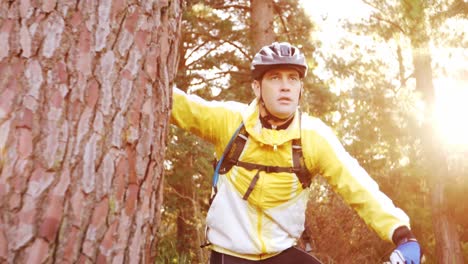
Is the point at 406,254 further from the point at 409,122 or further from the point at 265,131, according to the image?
the point at 409,122

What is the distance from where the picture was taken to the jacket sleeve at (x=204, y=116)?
3152 mm

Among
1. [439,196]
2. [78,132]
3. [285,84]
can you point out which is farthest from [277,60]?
[439,196]

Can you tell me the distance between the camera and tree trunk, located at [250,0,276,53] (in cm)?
1170

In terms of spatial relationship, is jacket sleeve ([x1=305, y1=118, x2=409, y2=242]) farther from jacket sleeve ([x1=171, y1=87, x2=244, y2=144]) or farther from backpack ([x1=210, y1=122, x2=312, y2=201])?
jacket sleeve ([x1=171, y1=87, x2=244, y2=144])

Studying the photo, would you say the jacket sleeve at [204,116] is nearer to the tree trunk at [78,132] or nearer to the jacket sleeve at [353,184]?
the jacket sleeve at [353,184]

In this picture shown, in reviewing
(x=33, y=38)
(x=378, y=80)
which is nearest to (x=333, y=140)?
(x=33, y=38)

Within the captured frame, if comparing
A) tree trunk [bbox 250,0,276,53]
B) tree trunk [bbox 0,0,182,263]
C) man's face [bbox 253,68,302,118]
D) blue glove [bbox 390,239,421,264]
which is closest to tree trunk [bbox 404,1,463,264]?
tree trunk [bbox 250,0,276,53]

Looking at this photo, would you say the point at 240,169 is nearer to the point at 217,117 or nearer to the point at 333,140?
the point at 217,117

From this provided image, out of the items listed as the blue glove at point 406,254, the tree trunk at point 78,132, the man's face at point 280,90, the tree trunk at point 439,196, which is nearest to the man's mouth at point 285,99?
the man's face at point 280,90

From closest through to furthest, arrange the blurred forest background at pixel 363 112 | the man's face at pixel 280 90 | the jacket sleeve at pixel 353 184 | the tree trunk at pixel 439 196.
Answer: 1. the jacket sleeve at pixel 353 184
2. the man's face at pixel 280 90
3. the blurred forest background at pixel 363 112
4. the tree trunk at pixel 439 196

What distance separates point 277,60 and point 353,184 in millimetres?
1059

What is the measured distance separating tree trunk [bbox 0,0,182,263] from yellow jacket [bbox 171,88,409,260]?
1265 mm

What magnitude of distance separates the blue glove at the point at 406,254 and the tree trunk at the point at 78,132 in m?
1.41

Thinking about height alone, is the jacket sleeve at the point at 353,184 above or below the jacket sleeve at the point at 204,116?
below
